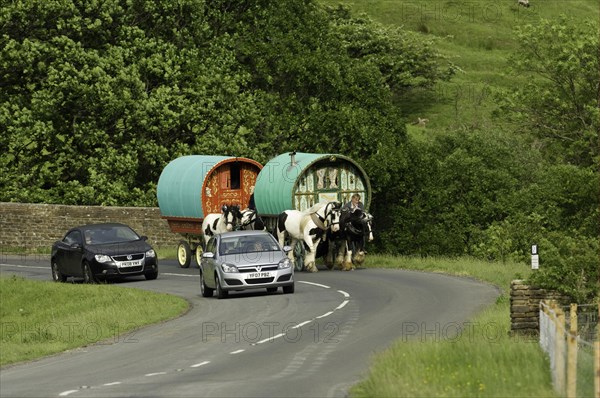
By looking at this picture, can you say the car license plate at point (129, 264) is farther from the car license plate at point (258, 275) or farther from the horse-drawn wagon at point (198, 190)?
the car license plate at point (258, 275)

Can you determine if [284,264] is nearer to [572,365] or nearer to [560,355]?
[560,355]

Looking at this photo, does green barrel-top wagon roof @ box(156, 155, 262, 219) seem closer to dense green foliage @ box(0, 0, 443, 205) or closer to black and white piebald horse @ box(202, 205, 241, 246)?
black and white piebald horse @ box(202, 205, 241, 246)

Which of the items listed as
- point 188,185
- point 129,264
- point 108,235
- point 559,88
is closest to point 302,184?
point 188,185

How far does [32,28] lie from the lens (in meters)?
52.5

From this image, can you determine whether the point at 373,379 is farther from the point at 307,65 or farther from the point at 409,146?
the point at 307,65

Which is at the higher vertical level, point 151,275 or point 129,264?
Answer: point 129,264

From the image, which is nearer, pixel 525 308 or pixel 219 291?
pixel 525 308

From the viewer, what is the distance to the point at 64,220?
49.5 meters

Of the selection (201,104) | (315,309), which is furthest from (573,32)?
(315,309)

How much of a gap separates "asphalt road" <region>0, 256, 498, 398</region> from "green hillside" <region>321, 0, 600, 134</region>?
52520 mm

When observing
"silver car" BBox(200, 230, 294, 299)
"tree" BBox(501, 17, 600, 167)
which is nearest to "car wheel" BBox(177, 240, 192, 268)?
"silver car" BBox(200, 230, 294, 299)

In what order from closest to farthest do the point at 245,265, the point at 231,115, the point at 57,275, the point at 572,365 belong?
the point at 572,365, the point at 245,265, the point at 57,275, the point at 231,115

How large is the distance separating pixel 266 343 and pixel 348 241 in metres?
17.3

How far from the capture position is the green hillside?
297 feet
